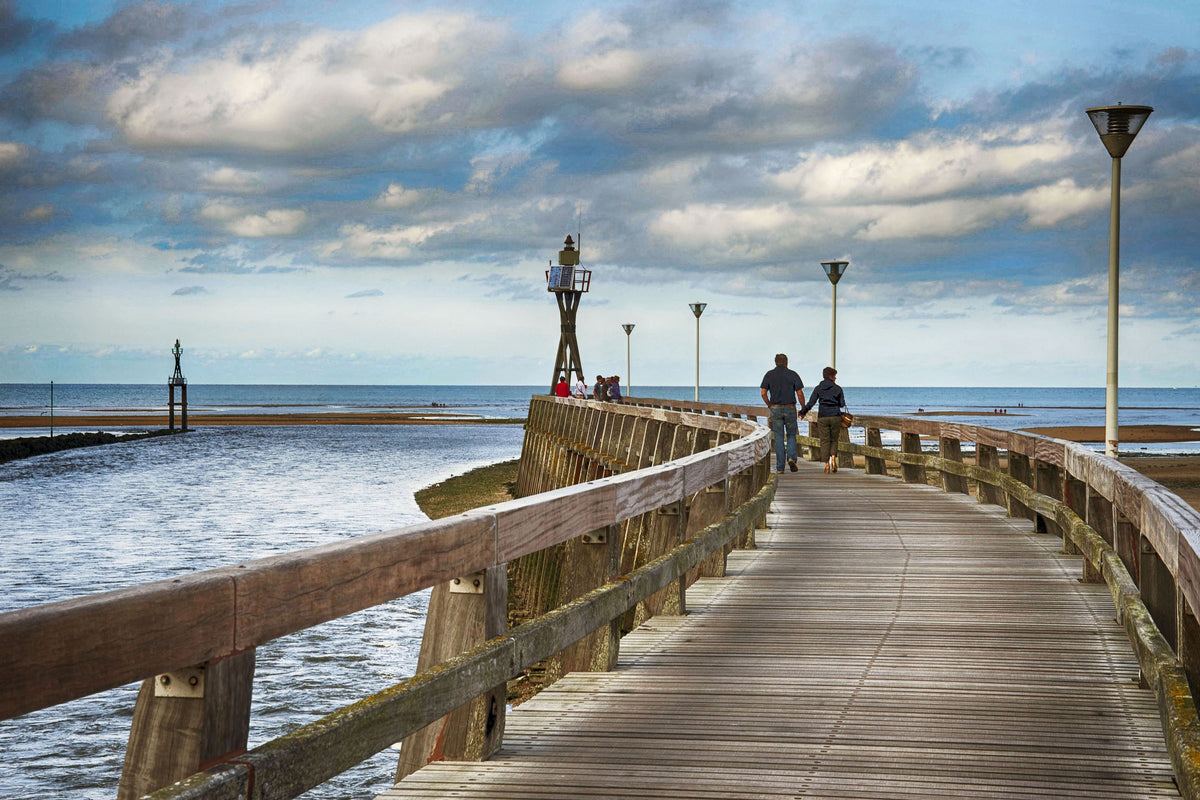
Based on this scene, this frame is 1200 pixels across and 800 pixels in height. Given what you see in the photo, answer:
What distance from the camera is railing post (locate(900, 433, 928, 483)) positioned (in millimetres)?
18688

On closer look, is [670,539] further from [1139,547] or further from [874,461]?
[874,461]

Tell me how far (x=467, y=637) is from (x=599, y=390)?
44.4m

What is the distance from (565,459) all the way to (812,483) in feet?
48.1

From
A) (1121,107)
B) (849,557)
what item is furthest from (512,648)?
(1121,107)

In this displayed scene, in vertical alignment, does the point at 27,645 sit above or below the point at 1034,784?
above

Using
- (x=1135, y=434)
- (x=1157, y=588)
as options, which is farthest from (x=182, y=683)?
(x=1135, y=434)

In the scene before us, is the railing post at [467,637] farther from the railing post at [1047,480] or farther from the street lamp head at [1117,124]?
the street lamp head at [1117,124]

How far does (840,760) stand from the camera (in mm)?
4590

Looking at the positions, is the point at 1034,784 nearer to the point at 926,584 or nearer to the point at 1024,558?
the point at 926,584

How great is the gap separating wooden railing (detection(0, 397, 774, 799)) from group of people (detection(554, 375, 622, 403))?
3823 cm

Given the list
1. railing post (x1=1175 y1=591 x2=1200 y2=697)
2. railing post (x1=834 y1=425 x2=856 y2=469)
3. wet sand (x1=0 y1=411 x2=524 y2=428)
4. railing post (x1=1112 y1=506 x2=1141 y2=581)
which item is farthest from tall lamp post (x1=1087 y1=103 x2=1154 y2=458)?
wet sand (x1=0 y1=411 x2=524 y2=428)

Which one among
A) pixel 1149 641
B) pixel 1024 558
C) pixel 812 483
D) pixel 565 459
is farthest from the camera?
pixel 565 459

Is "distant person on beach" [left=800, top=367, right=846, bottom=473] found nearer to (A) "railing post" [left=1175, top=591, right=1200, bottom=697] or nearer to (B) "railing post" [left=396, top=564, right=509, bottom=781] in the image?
(A) "railing post" [left=1175, top=591, right=1200, bottom=697]

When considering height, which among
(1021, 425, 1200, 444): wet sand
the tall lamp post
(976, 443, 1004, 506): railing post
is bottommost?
(1021, 425, 1200, 444): wet sand
